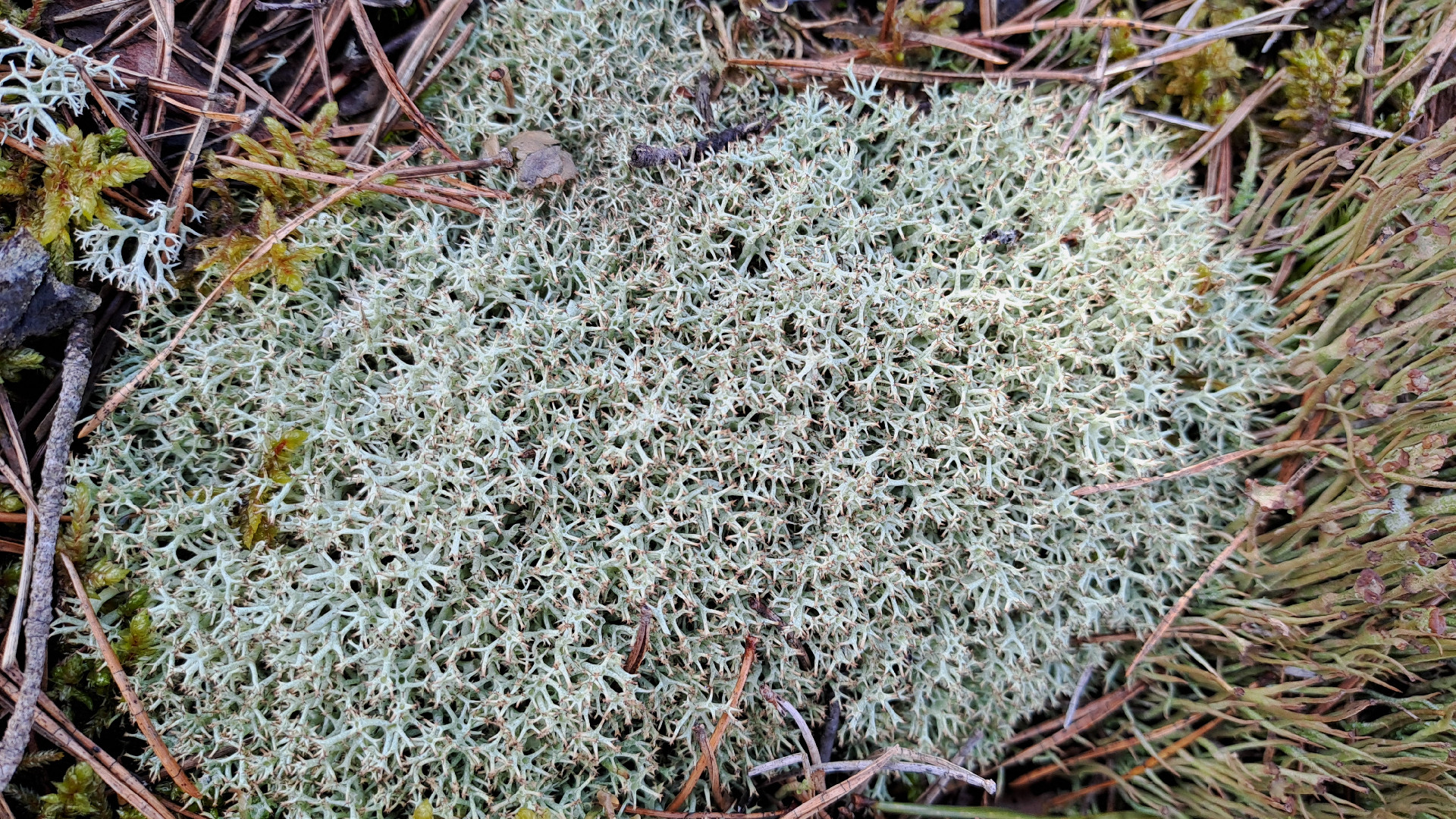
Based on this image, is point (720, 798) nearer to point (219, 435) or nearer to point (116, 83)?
point (219, 435)

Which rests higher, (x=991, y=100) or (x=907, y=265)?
(x=991, y=100)

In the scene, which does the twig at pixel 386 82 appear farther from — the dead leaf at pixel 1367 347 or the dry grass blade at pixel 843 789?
the dead leaf at pixel 1367 347

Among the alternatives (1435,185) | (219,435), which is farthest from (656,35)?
(1435,185)

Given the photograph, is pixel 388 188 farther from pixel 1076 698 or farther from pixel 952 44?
pixel 1076 698

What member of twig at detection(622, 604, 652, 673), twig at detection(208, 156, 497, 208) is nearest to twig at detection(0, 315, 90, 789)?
twig at detection(208, 156, 497, 208)

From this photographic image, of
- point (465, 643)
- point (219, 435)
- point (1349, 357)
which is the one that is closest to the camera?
point (465, 643)

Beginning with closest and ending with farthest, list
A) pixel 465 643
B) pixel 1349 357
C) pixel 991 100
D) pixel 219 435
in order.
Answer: pixel 465 643, pixel 219 435, pixel 1349 357, pixel 991 100

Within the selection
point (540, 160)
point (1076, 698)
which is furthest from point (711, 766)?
point (540, 160)

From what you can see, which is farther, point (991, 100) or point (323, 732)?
point (991, 100)
